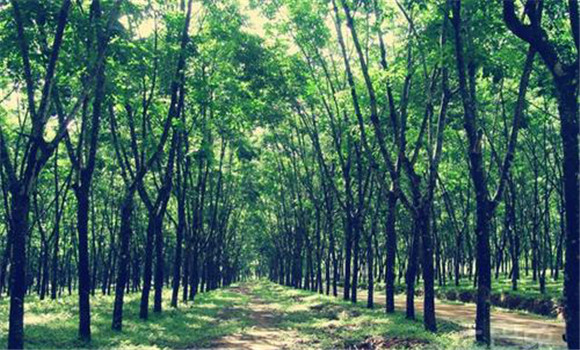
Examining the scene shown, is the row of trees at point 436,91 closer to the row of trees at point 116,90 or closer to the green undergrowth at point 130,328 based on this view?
the row of trees at point 116,90

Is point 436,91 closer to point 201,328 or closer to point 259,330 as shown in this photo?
point 259,330

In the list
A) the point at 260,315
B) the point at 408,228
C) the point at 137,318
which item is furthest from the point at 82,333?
the point at 408,228

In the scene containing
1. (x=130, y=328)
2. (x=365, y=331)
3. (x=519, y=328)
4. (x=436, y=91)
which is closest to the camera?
(x=365, y=331)

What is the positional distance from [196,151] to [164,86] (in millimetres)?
2943

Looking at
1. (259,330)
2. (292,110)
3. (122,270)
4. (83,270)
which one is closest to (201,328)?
(259,330)

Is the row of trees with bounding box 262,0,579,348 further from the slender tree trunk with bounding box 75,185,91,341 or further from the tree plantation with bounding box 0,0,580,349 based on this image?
the slender tree trunk with bounding box 75,185,91,341

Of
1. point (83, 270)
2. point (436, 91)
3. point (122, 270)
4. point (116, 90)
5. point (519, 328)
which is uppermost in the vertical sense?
point (436, 91)

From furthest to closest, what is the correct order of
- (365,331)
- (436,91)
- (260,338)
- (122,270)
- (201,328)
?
(436,91) → (201,328) → (260,338) → (122,270) → (365,331)

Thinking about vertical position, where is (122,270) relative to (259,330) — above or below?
above

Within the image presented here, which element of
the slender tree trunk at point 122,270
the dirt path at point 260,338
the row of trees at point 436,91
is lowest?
the dirt path at point 260,338

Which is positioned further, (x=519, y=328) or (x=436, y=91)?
(x=436, y=91)

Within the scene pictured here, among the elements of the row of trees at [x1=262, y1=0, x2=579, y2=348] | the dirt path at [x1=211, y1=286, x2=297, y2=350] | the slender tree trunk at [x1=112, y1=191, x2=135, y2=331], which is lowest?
the dirt path at [x1=211, y1=286, x2=297, y2=350]

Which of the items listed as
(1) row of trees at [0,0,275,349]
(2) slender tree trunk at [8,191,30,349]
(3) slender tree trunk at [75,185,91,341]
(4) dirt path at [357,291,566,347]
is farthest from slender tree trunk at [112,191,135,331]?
(4) dirt path at [357,291,566,347]

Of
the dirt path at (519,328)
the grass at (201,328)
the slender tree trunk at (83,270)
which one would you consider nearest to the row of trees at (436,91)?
the grass at (201,328)
